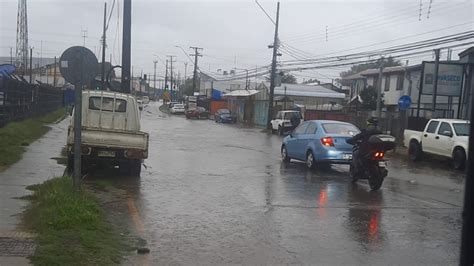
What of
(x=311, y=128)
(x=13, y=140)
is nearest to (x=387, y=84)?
(x=311, y=128)

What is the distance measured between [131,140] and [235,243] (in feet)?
20.9

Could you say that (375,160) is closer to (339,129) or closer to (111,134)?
(339,129)

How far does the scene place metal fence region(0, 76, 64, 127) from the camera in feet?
68.7

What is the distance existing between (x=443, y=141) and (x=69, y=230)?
1544 cm

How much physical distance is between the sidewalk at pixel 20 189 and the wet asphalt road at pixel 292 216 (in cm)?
149

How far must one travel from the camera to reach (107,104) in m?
14.9

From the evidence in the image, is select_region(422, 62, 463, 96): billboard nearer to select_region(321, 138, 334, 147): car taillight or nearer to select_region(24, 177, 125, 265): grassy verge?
select_region(321, 138, 334, 147): car taillight

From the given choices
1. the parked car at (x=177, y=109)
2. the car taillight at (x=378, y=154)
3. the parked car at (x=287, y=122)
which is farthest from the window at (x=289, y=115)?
the parked car at (x=177, y=109)

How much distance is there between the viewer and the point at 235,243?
731 centimetres

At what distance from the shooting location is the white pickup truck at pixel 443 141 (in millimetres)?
18427

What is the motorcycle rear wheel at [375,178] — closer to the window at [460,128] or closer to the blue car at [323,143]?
the blue car at [323,143]

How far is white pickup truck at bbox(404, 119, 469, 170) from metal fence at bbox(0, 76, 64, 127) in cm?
1536

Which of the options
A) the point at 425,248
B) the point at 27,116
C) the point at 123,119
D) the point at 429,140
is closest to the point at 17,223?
the point at 425,248

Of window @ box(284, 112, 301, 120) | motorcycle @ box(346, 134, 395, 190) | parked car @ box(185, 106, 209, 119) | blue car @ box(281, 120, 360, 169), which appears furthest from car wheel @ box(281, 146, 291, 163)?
parked car @ box(185, 106, 209, 119)
